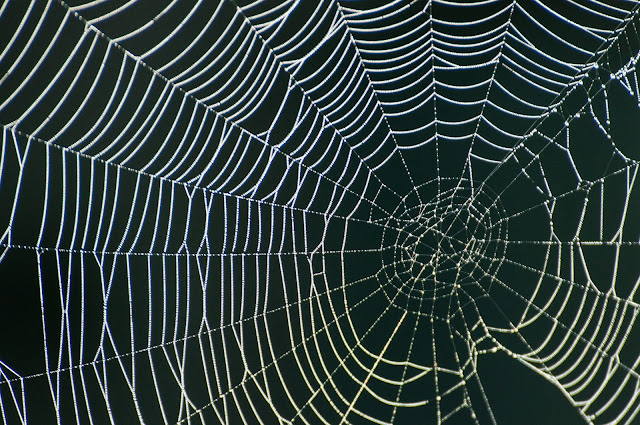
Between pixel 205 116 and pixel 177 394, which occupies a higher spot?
pixel 205 116

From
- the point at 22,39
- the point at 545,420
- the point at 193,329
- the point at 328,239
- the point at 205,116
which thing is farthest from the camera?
the point at 328,239

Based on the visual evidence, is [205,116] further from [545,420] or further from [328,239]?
[545,420]

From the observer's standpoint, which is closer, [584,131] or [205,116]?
[205,116]

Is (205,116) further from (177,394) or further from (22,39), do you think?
(177,394)

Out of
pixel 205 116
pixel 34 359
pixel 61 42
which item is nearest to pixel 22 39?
pixel 61 42

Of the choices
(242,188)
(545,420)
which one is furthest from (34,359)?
(545,420)

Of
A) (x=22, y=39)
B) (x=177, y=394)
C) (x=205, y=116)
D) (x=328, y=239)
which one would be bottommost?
(x=177, y=394)

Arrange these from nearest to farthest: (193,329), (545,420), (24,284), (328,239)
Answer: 1. (24,284)
2. (193,329)
3. (545,420)
4. (328,239)
